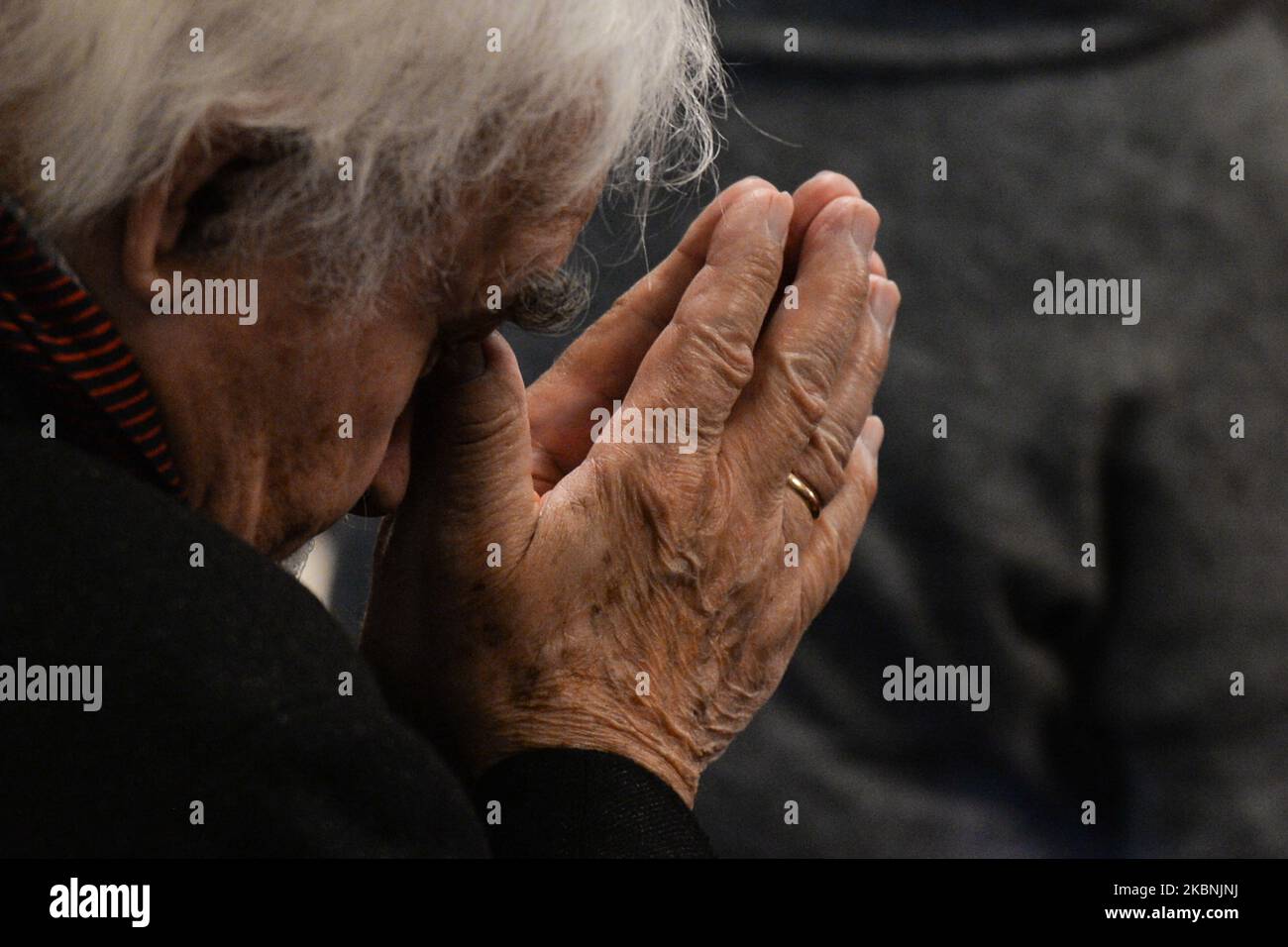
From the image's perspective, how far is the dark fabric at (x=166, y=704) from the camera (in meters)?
0.64

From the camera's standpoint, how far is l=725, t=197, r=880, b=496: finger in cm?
106

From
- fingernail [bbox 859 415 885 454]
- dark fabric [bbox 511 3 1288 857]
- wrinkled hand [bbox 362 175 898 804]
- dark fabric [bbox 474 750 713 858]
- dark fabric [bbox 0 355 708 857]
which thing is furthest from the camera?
dark fabric [bbox 511 3 1288 857]

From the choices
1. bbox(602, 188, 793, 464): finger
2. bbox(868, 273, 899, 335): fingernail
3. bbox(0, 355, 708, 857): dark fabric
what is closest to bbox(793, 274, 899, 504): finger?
bbox(868, 273, 899, 335): fingernail

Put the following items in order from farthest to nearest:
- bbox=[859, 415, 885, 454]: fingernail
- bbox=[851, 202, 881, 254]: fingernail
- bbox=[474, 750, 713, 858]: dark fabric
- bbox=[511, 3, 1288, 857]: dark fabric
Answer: bbox=[511, 3, 1288, 857]: dark fabric
bbox=[859, 415, 885, 454]: fingernail
bbox=[851, 202, 881, 254]: fingernail
bbox=[474, 750, 713, 858]: dark fabric

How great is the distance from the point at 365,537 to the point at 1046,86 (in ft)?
3.23

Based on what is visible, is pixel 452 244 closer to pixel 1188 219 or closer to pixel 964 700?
pixel 964 700

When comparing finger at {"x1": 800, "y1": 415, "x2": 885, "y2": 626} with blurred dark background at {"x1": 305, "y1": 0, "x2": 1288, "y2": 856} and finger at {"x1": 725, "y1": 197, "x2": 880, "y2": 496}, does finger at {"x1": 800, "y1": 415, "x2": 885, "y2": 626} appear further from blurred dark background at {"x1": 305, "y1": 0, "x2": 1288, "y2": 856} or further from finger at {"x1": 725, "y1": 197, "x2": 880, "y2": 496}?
blurred dark background at {"x1": 305, "y1": 0, "x2": 1288, "y2": 856}

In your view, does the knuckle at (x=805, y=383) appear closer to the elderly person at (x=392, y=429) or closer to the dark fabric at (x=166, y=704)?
the elderly person at (x=392, y=429)

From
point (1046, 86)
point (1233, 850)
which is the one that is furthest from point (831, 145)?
point (1233, 850)

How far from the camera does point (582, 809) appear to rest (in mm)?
911

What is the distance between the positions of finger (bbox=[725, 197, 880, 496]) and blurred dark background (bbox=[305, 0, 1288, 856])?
68cm

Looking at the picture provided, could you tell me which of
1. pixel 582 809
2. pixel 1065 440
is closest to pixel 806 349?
pixel 582 809

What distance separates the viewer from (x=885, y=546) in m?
1.75

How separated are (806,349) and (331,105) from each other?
437 mm
